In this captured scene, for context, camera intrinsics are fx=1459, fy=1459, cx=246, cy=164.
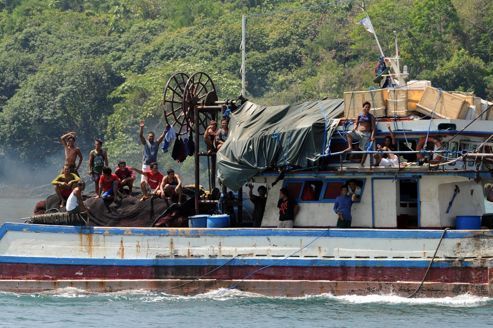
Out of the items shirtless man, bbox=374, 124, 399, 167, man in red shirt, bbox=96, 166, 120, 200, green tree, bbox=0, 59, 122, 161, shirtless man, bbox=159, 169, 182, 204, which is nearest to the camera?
shirtless man, bbox=374, 124, 399, 167

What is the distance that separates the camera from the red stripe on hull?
2917 cm

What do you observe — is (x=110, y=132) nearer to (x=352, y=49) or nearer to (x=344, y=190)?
Answer: (x=352, y=49)

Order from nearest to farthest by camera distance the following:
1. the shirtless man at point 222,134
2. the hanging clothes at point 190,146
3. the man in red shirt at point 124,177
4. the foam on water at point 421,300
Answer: the foam on water at point 421,300 < the shirtless man at point 222,134 < the man in red shirt at point 124,177 < the hanging clothes at point 190,146

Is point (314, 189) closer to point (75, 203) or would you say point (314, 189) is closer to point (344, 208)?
point (344, 208)

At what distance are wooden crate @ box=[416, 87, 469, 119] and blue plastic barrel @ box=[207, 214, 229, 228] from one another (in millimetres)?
4874

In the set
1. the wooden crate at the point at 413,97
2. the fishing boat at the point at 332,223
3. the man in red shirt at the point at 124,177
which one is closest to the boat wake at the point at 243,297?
the fishing boat at the point at 332,223

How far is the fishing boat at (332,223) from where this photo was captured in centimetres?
2922

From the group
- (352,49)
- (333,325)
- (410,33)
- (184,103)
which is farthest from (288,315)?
(352,49)

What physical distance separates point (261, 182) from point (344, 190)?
2278 mm

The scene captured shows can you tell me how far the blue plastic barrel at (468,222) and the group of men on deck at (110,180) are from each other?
609 cm

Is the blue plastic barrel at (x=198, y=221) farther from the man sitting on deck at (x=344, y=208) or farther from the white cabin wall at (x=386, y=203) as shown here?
the white cabin wall at (x=386, y=203)

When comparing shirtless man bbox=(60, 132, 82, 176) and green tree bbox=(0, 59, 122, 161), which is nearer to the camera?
shirtless man bbox=(60, 132, 82, 176)

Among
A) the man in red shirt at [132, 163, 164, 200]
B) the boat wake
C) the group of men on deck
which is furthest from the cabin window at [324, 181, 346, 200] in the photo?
the man in red shirt at [132, 163, 164, 200]

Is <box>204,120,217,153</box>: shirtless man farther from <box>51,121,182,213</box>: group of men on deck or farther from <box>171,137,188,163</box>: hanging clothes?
<box>171,137,188,163</box>: hanging clothes
